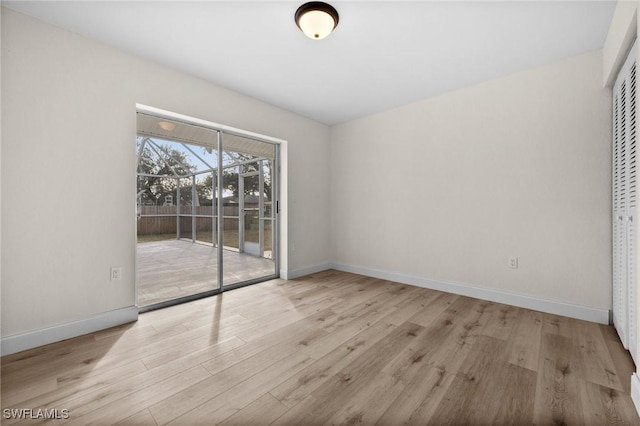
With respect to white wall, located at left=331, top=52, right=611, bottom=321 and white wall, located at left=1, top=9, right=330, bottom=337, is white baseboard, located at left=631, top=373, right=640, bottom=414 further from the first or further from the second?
A: white wall, located at left=1, top=9, right=330, bottom=337

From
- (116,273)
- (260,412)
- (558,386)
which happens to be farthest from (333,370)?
(116,273)

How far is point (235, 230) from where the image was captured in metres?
4.20

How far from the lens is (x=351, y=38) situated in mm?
2398

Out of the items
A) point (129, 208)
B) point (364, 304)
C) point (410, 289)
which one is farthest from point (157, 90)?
point (410, 289)

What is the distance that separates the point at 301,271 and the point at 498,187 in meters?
2.99

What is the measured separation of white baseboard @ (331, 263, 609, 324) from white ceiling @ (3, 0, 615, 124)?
2532 millimetres

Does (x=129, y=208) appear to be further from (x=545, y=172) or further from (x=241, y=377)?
→ (x=545, y=172)

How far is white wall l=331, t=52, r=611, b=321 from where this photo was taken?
2605 mm

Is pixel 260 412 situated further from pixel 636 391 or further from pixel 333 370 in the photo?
pixel 636 391

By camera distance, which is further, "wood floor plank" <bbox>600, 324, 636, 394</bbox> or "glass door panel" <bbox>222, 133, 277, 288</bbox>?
"glass door panel" <bbox>222, 133, 277, 288</bbox>

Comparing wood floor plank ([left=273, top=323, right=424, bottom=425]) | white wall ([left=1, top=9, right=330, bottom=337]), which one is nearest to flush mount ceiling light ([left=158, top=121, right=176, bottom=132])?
white wall ([left=1, top=9, right=330, bottom=337])

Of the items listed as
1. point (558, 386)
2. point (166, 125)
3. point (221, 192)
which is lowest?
point (558, 386)

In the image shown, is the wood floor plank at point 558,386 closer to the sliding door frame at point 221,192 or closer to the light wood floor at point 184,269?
the sliding door frame at point 221,192

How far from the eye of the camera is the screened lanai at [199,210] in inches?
121
